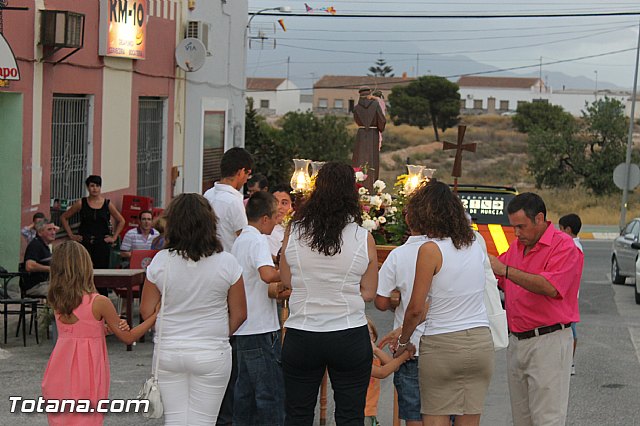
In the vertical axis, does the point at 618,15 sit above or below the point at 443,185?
above

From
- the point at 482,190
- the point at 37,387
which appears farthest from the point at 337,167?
the point at 482,190

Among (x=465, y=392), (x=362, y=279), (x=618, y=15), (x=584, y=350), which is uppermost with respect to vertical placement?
(x=618, y=15)

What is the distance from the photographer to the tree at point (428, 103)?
85.6 metres

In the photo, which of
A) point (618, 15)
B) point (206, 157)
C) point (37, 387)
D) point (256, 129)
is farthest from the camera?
point (256, 129)

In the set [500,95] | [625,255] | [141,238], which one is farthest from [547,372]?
[500,95]

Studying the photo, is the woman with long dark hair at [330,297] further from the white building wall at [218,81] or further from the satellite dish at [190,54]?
the white building wall at [218,81]

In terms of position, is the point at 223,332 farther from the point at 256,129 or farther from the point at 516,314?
the point at 256,129

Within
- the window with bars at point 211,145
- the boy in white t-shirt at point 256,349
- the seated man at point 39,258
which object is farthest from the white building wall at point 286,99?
the boy in white t-shirt at point 256,349

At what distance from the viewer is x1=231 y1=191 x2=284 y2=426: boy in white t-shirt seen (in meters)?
7.05

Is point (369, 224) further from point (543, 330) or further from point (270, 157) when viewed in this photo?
point (270, 157)

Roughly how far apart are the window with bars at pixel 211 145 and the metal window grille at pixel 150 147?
2.57 m

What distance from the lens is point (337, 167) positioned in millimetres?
6223

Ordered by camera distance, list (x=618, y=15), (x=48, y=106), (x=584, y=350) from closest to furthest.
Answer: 1. (x=584, y=350)
2. (x=48, y=106)
3. (x=618, y=15)

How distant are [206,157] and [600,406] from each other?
51.2 feet
